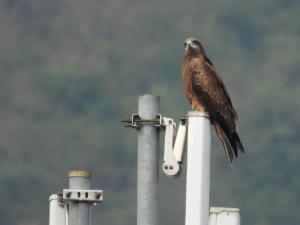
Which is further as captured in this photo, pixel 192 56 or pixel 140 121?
pixel 192 56

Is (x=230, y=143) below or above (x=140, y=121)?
above

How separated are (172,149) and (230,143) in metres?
6.84

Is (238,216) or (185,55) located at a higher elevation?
(185,55)

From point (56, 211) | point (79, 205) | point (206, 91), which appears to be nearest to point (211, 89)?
point (206, 91)

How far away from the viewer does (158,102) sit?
27.0 feet

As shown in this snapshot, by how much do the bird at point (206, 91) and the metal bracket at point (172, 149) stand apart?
7036 millimetres

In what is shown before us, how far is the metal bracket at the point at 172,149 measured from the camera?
27.6ft

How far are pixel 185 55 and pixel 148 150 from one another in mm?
12802

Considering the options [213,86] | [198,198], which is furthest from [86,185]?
[213,86]

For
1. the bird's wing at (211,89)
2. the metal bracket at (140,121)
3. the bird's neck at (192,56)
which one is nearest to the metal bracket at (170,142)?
the metal bracket at (140,121)

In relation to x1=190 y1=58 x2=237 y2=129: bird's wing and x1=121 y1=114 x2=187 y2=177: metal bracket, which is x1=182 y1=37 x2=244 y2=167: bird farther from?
x1=121 y1=114 x2=187 y2=177: metal bracket

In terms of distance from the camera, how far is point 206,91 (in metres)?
19.0

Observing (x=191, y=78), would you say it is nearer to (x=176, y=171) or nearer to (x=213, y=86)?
(x=213, y=86)

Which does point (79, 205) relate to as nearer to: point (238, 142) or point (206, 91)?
point (238, 142)
